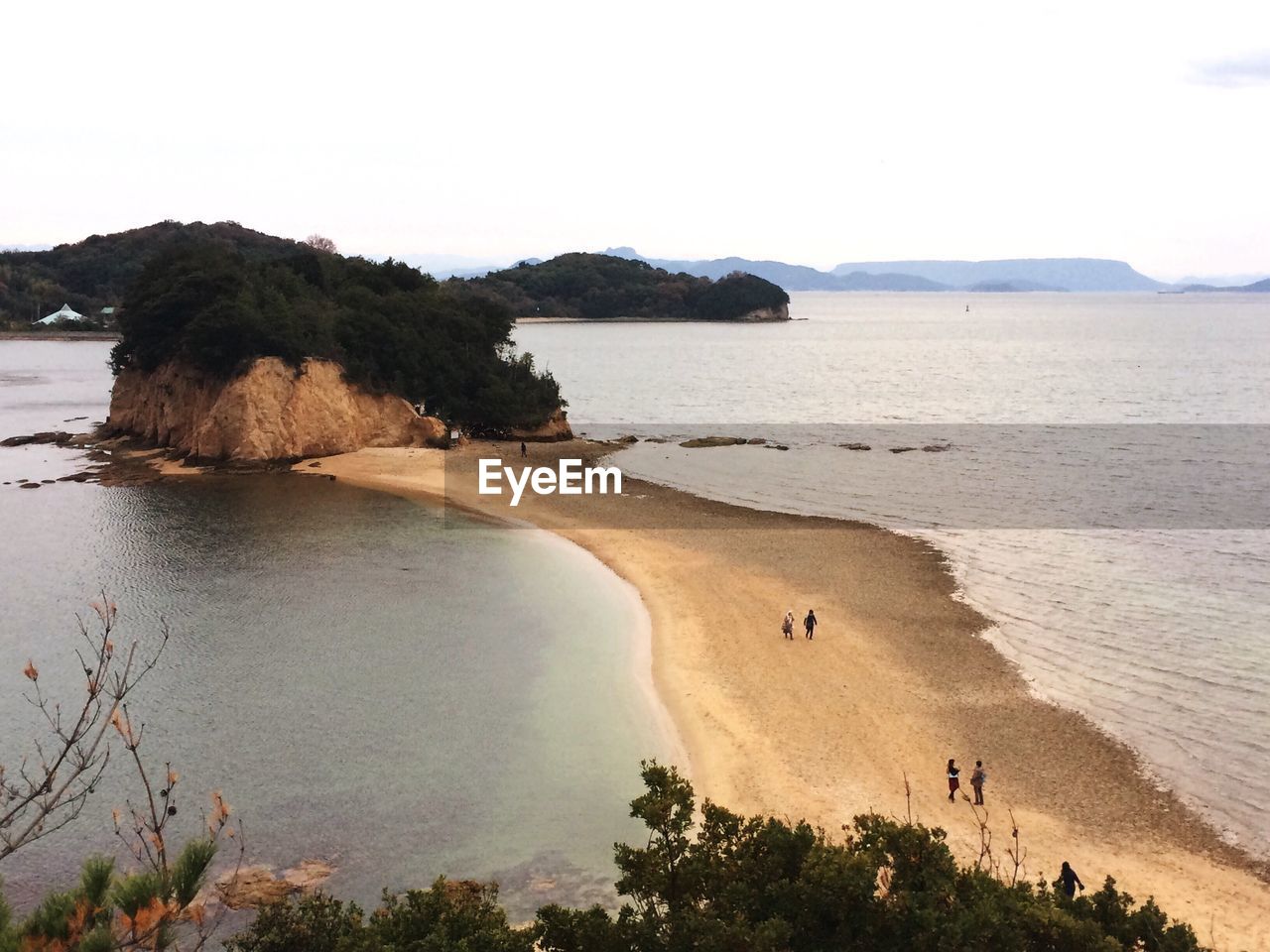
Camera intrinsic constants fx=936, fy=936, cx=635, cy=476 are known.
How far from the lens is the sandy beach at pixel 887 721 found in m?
17.6

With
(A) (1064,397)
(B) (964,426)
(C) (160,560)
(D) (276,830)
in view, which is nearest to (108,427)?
(C) (160,560)

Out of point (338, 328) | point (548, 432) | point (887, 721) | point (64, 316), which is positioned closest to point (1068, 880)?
point (887, 721)

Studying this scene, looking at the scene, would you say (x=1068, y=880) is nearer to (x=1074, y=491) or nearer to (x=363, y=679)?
(x=363, y=679)

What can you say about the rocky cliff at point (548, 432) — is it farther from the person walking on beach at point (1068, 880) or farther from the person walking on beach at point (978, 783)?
the person walking on beach at point (1068, 880)

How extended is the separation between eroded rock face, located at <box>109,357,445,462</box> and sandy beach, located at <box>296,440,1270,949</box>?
2303cm

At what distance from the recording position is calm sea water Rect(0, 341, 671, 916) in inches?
718

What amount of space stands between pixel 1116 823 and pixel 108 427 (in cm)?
6749

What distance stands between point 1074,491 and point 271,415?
44953mm

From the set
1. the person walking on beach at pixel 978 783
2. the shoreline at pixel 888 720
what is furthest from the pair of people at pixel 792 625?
the person walking on beach at pixel 978 783

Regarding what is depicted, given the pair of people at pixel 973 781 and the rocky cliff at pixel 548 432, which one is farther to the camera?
the rocky cliff at pixel 548 432

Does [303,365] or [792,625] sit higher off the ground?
[303,365]

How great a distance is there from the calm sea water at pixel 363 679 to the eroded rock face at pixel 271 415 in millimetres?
9694

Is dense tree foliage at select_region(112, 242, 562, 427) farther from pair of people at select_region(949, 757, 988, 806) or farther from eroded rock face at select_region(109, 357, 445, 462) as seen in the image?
pair of people at select_region(949, 757, 988, 806)

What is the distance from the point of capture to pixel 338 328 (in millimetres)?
60500
